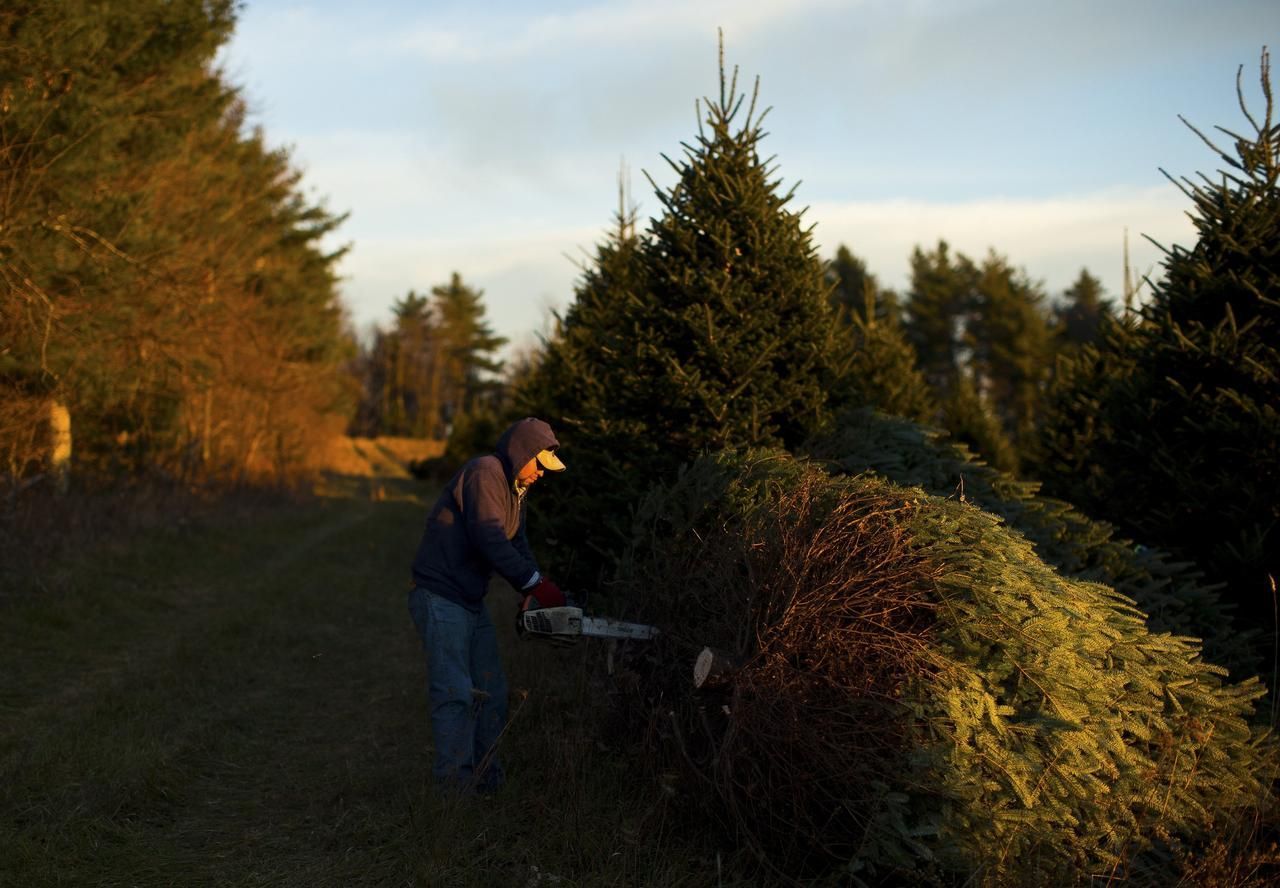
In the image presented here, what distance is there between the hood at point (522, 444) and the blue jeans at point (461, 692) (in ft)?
2.82

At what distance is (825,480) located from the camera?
5.28 metres

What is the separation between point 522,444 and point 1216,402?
580 centimetres

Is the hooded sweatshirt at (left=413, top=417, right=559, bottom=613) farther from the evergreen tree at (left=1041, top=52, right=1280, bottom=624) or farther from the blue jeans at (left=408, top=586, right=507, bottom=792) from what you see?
the evergreen tree at (left=1041, top=52, right=1280, bottom=624)

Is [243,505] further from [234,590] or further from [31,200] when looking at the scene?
[31,200]

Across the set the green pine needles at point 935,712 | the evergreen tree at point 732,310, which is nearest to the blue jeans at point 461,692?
the green pine needles at point 935,712

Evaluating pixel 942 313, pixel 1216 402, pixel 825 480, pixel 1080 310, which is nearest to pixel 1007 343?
pixel 942 313

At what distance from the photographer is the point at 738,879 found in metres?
4.37

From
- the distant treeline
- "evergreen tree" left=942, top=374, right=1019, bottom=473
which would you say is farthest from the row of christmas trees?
"evergreen tree" left=942, top=374, right=1019, bottom=473

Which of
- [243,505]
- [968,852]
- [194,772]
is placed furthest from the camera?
[243,505]

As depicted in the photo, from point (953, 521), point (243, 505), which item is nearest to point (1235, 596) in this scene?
point (953, 521)

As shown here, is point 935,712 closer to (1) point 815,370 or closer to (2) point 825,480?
(2) point 825,480

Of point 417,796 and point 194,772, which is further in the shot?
point 194,772

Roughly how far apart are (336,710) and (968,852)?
220 inches

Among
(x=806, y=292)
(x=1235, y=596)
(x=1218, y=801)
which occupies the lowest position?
(x=1218, y=801)
